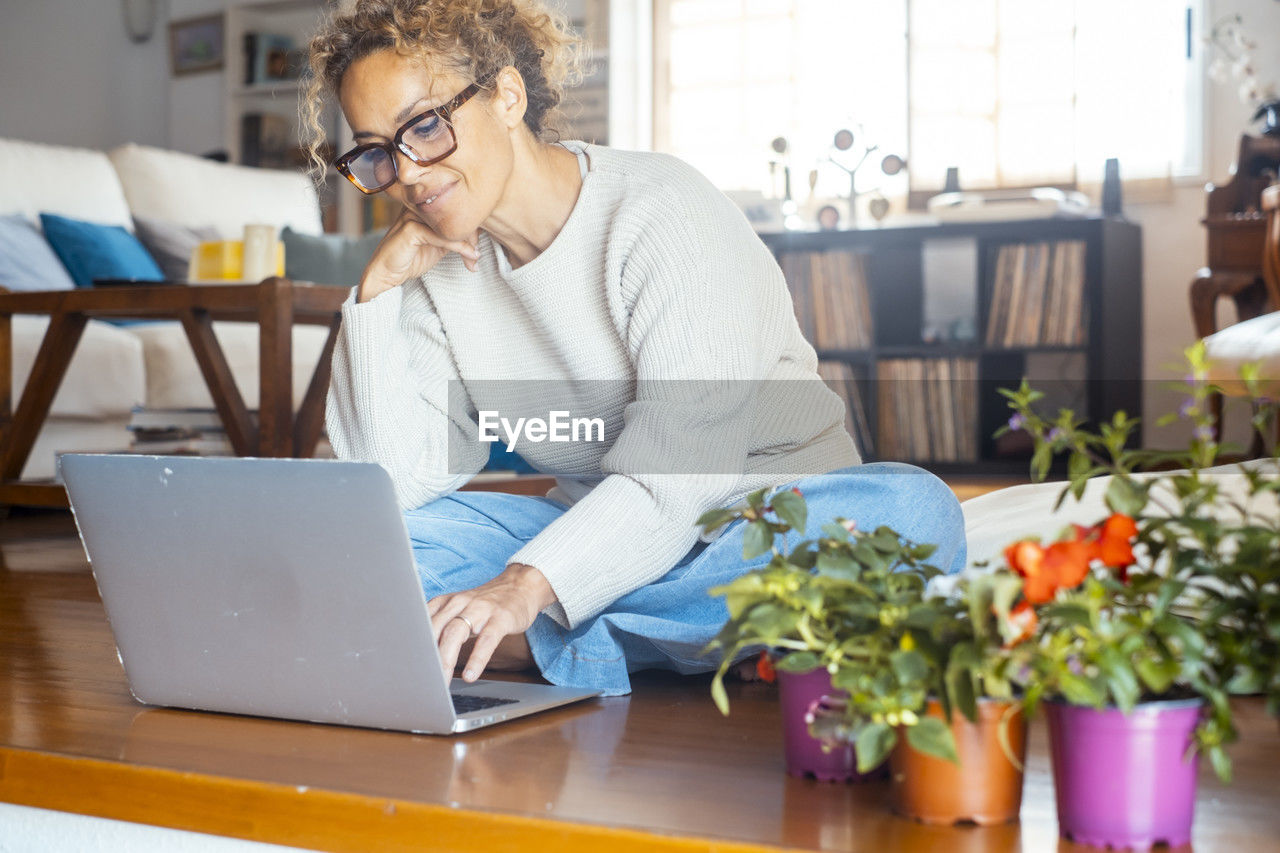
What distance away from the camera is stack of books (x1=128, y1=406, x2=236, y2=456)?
109 inches

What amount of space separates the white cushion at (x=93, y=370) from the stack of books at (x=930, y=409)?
2324mm

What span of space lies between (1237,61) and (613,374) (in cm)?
339

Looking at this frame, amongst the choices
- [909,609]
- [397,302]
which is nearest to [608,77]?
[397,302]

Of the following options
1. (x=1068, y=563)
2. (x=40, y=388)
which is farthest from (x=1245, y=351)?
(x=40, y=388)

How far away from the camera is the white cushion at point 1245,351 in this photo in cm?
207

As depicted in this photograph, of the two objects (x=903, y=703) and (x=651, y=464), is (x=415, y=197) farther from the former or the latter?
(x=903, y=703)

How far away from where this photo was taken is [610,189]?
4.28 feet

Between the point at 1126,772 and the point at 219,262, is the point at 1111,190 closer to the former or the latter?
the point at 219,262

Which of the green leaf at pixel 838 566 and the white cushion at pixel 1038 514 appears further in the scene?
the white cushion at pixel 1038 514

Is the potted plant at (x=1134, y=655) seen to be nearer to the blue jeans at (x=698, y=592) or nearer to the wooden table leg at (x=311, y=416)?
the blue jeans at (x=698, y=592)

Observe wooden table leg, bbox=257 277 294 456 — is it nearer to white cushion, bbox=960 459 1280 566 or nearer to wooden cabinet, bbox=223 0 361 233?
white cushion, bbox=960 459 1280 566

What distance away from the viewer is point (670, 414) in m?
1.16

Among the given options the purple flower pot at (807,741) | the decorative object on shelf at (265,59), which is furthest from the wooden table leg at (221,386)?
the decorative object on shelf at (265,59)

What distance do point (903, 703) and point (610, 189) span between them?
71cm
